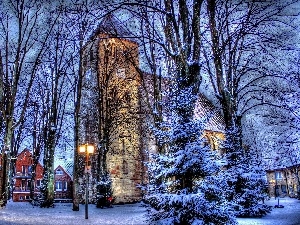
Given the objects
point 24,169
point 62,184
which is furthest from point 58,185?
point 24,169

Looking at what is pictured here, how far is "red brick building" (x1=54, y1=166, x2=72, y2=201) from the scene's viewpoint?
54.1 m

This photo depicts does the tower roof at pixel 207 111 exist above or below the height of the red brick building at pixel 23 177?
above

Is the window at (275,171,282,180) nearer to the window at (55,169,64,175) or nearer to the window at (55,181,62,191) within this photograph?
the window at (55,169,64,175)

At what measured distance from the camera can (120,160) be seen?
42250mm

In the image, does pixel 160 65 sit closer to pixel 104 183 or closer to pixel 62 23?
pixel 62 23

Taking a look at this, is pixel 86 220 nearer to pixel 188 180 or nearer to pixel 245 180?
pixel 188 180

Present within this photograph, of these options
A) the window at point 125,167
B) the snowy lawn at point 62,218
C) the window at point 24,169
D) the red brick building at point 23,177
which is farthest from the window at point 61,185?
the snowy lawn at point 62,218

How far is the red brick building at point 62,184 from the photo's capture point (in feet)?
178

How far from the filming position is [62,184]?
55312 mm

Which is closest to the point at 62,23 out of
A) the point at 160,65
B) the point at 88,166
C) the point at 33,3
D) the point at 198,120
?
the point at 33,3

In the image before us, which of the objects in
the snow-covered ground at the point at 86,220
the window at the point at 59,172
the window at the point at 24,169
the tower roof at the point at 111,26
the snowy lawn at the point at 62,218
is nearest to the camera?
the tower roof at the point at 111,26

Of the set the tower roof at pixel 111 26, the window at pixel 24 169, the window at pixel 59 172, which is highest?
the tower roof at pixel 111 26

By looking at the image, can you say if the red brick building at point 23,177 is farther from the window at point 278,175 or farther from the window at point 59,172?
the window at point 278,175

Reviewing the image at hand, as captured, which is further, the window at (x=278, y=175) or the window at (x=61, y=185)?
the window at (x=278, y=175)
